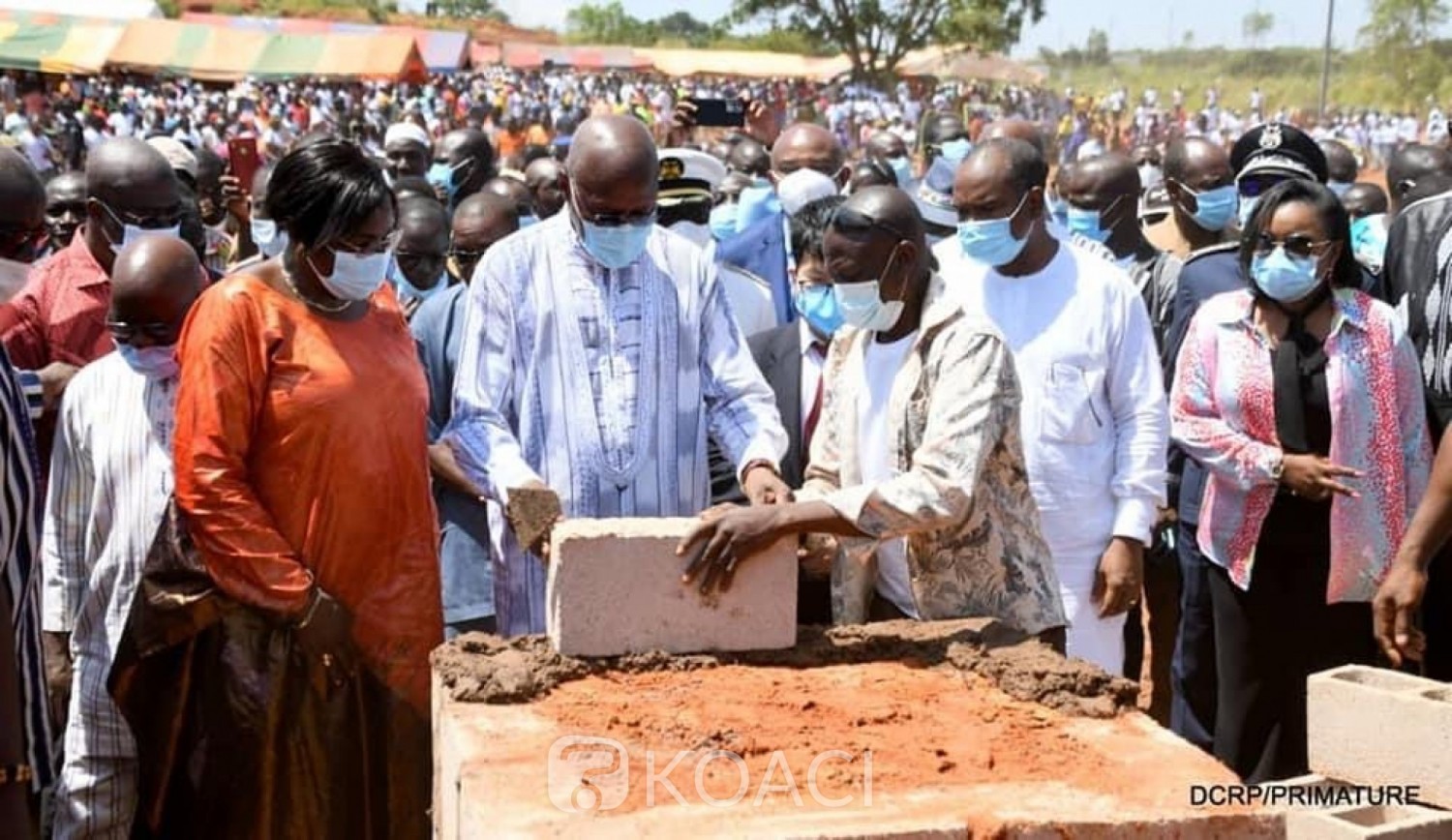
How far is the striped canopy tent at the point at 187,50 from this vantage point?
40.1 metres

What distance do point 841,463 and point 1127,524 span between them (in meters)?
0.86

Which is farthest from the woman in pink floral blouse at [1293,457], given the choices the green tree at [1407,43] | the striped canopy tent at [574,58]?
the striped canopy tent at [574,58]

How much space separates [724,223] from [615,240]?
3.50 metres

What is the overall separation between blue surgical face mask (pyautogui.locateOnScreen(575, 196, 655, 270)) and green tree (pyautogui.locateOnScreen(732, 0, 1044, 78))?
5420 cm

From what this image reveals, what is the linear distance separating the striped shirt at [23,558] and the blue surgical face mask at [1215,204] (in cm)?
515

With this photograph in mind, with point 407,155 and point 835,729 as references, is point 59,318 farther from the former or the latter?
point 407,155

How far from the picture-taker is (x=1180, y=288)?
5.95 meters

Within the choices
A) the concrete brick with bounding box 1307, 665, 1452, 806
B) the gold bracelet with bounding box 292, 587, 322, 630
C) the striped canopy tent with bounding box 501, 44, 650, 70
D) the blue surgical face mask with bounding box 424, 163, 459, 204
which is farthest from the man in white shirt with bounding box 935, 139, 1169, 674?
the striped canopy tent with bounding box 501, 44, 650, 70

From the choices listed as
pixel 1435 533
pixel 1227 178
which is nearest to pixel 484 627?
pixel 1435 533

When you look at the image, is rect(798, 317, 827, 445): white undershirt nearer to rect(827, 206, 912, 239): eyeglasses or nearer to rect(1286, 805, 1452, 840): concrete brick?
rect(827, 206, 912, 239): eyeglasses

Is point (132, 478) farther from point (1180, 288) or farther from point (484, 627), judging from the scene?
point (1180, 288)

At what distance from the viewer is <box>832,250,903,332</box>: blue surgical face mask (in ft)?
12.8

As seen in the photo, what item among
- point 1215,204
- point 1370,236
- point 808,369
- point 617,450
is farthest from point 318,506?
point 1370,236

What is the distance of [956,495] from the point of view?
3641 mm
